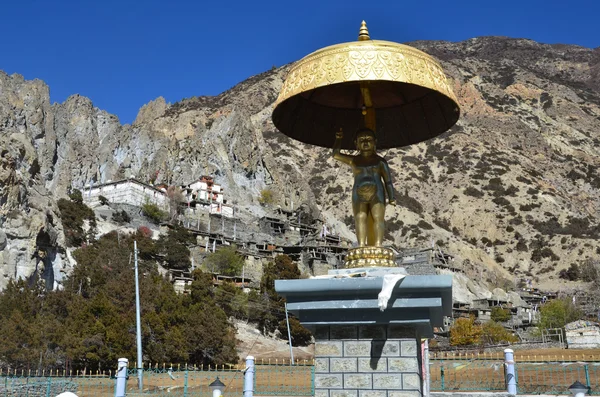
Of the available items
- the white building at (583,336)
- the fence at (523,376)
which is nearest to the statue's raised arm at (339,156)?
the fence at (523,376)

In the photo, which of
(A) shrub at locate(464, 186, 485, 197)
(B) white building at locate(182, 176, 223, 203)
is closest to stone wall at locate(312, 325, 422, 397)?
(B) white building at locate(182, 176, 223, 203)

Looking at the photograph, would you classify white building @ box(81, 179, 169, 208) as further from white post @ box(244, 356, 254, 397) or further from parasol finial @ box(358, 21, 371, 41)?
parasol finial @ box(358, 21, 371, 41)

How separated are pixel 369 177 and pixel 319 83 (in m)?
1.29

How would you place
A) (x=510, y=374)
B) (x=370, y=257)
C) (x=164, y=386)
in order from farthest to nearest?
(x=164, y=386) < (x=510, y=374) < (x=370, y=257)

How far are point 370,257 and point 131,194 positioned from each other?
67950mm

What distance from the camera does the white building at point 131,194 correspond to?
70.6m

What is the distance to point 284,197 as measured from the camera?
8312cm

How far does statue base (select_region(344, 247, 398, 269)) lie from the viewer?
266 inches

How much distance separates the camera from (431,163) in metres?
104

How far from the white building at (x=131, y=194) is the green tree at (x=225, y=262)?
16.4 metres

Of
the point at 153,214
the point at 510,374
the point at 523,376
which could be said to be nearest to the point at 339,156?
the point at 510,374

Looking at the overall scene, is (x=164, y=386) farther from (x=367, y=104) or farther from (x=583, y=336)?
(x=583, y=336)

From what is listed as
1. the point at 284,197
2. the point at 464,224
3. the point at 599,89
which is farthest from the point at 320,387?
the point at 599,89

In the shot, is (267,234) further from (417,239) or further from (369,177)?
(369,177)
